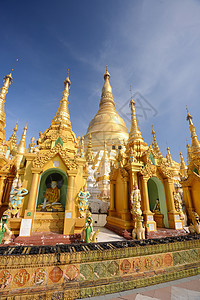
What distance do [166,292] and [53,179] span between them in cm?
739

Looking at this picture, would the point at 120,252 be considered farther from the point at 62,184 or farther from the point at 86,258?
the point at 62,184

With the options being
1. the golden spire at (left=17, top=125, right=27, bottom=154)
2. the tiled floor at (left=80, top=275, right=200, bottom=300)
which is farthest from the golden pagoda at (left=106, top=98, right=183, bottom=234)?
the golden spire at (left=17, top=125, right=27, bottom=154)

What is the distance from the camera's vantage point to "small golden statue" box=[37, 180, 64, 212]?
758cm

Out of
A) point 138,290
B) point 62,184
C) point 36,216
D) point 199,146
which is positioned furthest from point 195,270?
point 199,146

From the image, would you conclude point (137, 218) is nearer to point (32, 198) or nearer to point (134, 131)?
point (32, 198)

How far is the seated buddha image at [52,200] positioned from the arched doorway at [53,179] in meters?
0.18

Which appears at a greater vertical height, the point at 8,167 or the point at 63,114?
the point at 63,114

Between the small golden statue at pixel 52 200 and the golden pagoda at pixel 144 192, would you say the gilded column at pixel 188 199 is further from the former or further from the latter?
the small golden statue at pixel 52 200

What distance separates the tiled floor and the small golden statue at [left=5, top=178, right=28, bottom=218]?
16.6ft

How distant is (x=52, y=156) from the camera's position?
7.72 metres

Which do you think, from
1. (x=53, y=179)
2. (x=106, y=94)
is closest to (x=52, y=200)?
(x=53, y=179)

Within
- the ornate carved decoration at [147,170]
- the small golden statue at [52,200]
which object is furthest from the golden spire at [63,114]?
the ornate carved decoration at [147,170]

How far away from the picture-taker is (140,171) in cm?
907

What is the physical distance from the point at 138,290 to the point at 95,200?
A: 10695 mm
